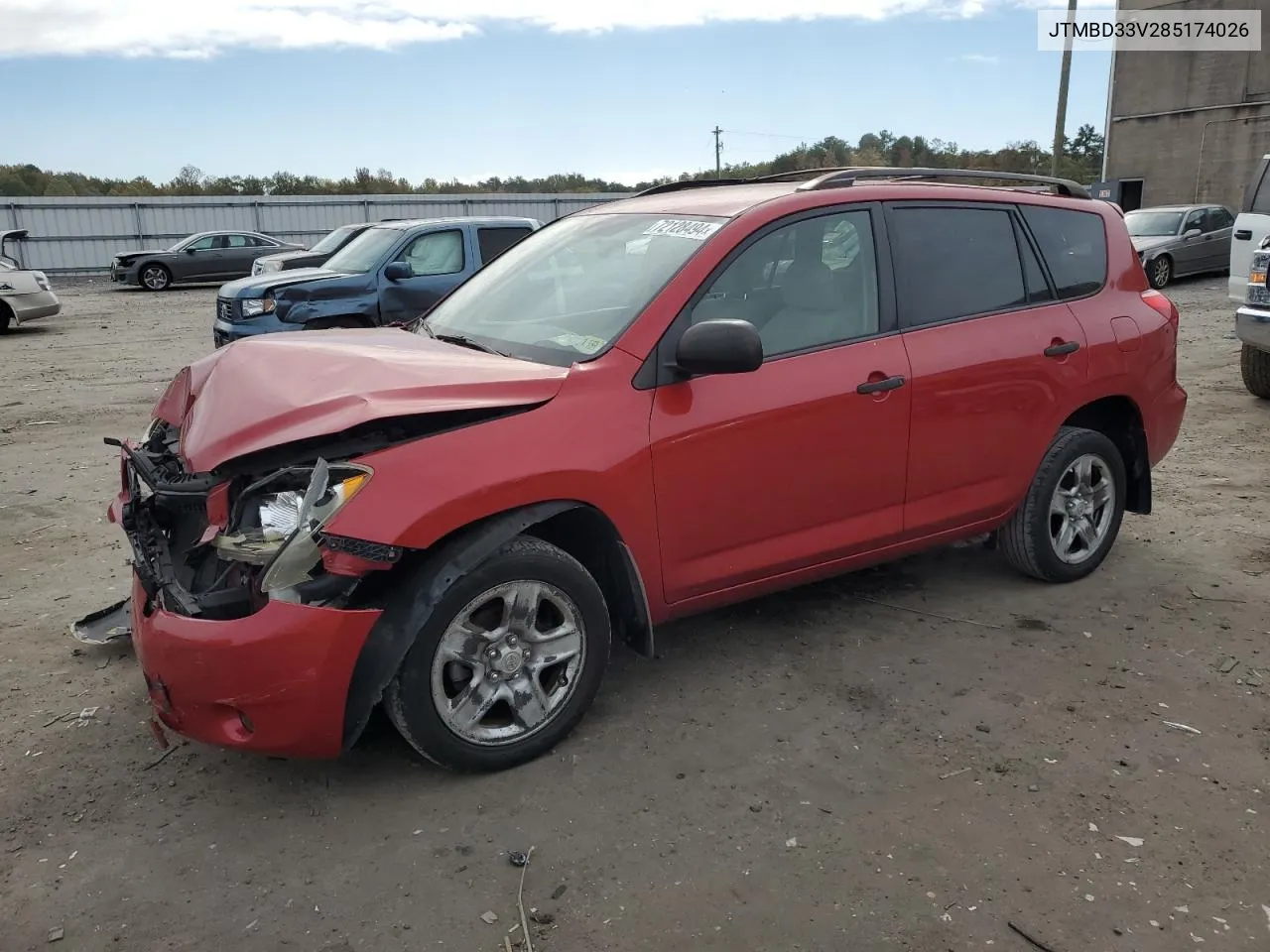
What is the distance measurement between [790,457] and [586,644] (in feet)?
3.19

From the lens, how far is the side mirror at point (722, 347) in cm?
310

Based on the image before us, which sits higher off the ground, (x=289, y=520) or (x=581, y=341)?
(x=581, y=341)

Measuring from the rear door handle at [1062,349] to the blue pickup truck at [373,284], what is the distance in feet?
20.3

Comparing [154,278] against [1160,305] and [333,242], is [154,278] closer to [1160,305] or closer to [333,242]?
[333,242]

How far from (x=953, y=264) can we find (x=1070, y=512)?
4.32 feet

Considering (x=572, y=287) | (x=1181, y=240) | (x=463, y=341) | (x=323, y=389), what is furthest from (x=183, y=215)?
(x=323, y=389)

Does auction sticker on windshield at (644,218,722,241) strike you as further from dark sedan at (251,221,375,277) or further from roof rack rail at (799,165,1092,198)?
dark sedan at (251,221,375,277)

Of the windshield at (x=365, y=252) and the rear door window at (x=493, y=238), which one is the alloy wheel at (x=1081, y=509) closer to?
the rear door window at (x=493, y=238)

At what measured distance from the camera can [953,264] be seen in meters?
4.05

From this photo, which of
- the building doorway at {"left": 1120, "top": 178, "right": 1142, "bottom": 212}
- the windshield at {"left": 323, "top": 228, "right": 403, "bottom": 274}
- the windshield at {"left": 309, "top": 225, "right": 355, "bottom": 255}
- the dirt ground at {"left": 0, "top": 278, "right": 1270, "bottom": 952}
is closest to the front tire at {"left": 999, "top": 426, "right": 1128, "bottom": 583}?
the dirt ground at {"left": 0, "top": 278, "right": 1270, "bottom": 952}

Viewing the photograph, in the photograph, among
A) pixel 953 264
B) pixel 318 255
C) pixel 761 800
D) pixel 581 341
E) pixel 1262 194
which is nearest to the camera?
pixel 761 800

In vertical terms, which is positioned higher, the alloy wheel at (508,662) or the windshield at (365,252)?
the windshield at (365,252)

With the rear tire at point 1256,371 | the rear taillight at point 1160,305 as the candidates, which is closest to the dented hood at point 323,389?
the rear taillight at point 1160,305

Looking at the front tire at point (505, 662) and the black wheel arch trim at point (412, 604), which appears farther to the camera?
the front tire at point (505, 662)
